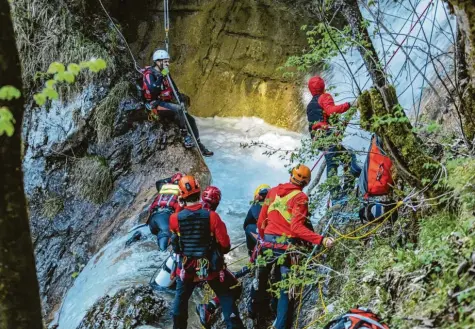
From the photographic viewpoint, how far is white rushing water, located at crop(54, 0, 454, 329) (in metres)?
7.09

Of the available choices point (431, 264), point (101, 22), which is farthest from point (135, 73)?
point (431, 264)

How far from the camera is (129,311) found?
20.6ft

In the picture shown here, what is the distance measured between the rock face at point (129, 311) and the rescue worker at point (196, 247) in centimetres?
59

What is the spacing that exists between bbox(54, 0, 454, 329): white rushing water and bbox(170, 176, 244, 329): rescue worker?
1314 millimetres

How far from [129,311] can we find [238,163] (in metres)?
5.02

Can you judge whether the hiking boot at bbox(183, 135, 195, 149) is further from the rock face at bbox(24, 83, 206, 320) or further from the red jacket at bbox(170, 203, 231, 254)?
the red jacket at bbox(170, 203, 231, 254)

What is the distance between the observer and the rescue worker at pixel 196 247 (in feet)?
18.0

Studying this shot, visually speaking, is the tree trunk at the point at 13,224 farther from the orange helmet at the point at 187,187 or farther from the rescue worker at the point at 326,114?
the rescue worker at the point at 326,114

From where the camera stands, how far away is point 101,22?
35.8 feet

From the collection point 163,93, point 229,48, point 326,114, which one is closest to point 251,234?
point 326,114

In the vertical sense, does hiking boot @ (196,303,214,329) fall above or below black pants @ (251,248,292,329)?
below

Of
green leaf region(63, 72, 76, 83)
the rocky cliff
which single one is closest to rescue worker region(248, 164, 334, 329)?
green leaf region(63, 72, 76, 83)

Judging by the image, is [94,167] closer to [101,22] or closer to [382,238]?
[101,22]

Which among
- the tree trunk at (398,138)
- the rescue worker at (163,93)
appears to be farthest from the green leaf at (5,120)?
the rescue worker at (163,93)
